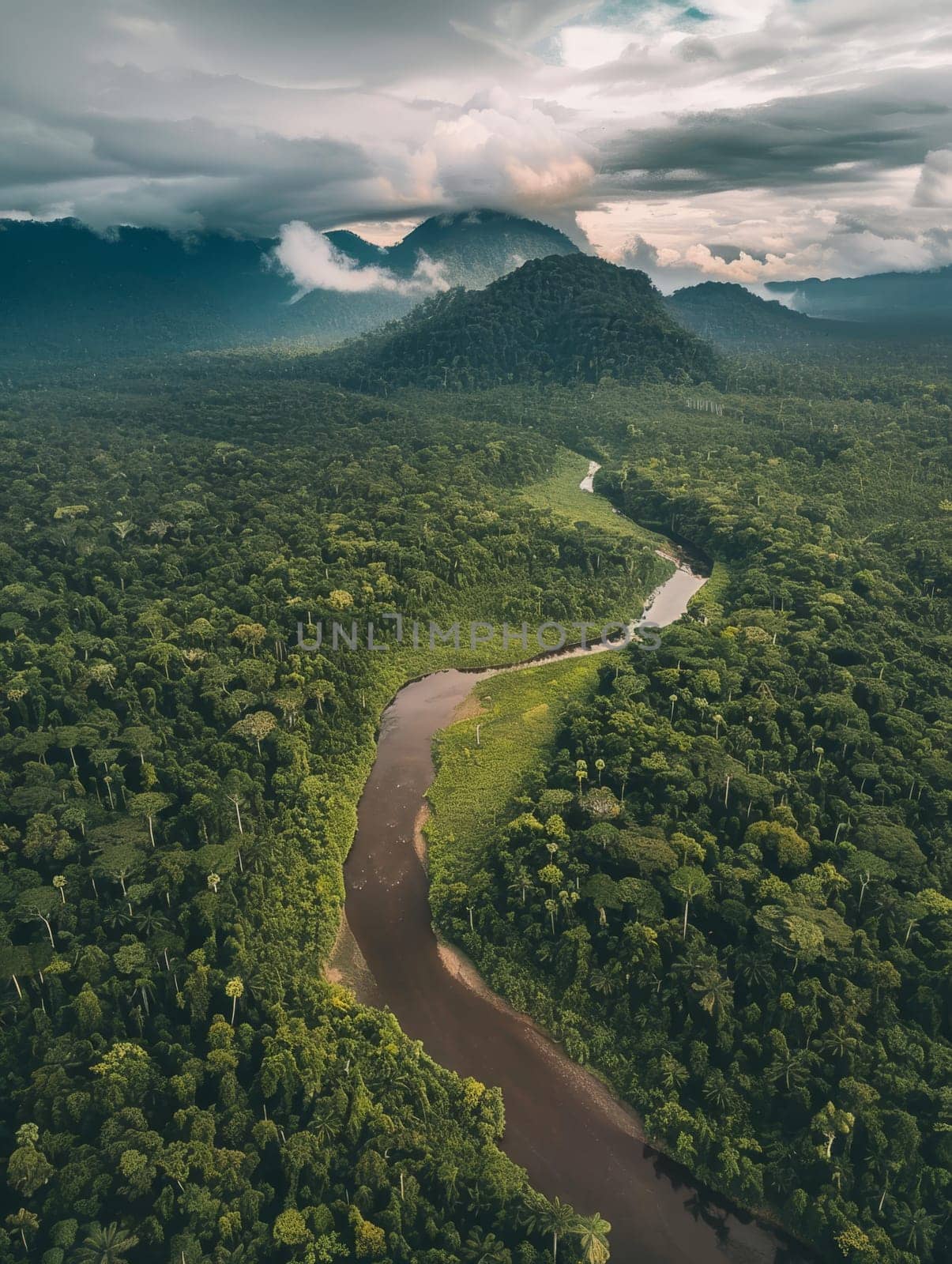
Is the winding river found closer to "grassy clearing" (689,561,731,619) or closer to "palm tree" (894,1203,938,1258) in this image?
"palm tree" (894,1203,938,1258)

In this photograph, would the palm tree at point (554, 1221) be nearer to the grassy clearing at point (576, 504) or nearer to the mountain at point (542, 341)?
the grassy clearing at point (576, 504)

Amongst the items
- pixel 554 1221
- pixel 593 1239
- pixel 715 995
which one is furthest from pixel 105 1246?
pixel 715 995

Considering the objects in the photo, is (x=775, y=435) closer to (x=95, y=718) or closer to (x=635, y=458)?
(x=635, y=458)

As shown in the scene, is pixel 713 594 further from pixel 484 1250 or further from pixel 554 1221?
pixel 484 1250

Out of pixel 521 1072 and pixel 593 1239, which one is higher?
pixel 593 1239

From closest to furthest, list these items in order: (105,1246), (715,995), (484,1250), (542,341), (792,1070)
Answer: (105,1246) < (484,1250) < (792,1070) < (715,995) < (542,341)

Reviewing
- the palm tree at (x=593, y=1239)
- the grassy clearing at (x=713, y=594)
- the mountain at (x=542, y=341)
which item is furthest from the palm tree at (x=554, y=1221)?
the mountain at (x=542, y=341)

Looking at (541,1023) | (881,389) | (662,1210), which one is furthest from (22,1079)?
(881,389)
